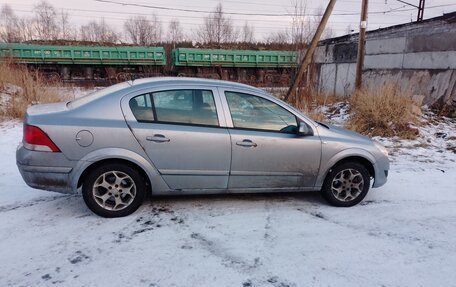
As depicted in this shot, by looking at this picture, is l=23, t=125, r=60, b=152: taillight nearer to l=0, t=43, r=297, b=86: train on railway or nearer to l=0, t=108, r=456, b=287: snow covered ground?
l=0, t=108, r=456, b=287: snow covered ground

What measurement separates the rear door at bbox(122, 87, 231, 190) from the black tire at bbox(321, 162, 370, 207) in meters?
1.36

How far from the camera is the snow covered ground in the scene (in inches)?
112

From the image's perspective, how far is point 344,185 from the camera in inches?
172

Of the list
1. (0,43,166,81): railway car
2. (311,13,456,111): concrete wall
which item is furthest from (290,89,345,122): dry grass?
(0,43,166,81): railway car

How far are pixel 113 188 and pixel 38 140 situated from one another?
3.02 ft

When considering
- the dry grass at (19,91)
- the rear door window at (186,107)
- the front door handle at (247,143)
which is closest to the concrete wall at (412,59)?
the dry grass at (19,91)

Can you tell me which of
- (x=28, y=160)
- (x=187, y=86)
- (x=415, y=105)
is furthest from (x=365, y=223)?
(x=415, y=105)

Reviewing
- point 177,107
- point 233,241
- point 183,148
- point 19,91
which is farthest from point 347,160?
point 19,91

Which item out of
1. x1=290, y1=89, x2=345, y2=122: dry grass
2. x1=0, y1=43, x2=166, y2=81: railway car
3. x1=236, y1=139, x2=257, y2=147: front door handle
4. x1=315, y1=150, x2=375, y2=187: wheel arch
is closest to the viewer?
x1=236, y1=139, x2=257, y2=147: front door handle

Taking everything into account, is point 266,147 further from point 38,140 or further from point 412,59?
point 412,59

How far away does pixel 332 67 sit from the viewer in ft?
55.7

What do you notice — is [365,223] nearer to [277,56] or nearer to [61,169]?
[61,169]

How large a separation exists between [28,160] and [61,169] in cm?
35

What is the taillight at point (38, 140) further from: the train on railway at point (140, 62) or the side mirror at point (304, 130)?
the train on railway at point (140, 62)
